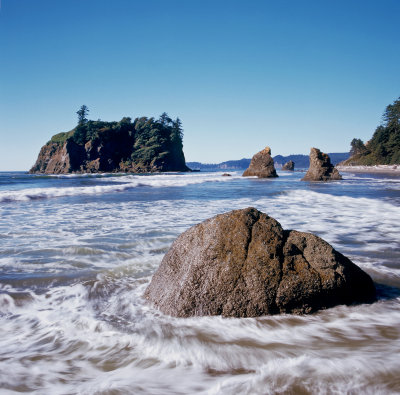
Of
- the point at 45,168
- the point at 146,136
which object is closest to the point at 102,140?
the point at 146,136

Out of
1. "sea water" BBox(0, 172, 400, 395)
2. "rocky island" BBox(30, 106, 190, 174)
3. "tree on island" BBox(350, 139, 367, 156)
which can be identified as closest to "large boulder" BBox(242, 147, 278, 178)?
"sea water" BBox(0, 172, 400, 395)

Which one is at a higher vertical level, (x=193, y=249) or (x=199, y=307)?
(x=193, y=249)

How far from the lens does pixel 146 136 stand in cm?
9669

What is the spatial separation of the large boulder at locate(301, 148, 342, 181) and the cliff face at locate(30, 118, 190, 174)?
208 ft

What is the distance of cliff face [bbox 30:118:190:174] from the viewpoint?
86312 mm

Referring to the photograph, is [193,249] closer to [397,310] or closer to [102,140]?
[397,310]

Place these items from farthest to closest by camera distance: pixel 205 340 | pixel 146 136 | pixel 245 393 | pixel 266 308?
1. pixel 146 136
2. pixel 266 308
3. pixel 205 340
4. pixel 245 393

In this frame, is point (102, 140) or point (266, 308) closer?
point (266, 308)

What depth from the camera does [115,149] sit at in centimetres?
9375

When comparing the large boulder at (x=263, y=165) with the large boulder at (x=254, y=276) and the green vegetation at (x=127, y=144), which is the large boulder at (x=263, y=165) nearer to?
the large boulder at (x=254, y=276)

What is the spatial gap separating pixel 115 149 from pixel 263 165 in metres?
64.9

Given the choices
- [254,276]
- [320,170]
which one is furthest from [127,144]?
[254,276]

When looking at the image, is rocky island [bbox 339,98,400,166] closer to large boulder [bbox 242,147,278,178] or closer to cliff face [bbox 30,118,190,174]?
large boulder [bbox 242,147,278,178]

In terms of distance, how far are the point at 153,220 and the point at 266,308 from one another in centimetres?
554
